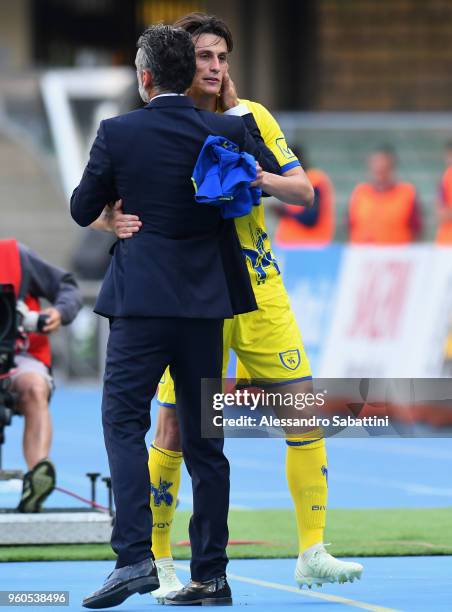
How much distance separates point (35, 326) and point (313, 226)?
10.2 m

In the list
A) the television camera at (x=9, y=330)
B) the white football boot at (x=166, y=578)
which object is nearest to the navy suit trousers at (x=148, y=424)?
the white football boot at (x=166, y=578)

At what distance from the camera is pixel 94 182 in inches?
254

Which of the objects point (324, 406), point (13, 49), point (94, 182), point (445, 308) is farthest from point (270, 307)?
point (13, 49)

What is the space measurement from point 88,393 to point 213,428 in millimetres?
13396

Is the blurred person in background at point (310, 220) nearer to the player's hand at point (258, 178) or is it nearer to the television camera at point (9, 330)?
the television camera at point (9, 330)

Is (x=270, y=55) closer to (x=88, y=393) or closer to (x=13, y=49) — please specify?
(x=13, y=49)

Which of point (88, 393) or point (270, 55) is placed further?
point (270, 55)

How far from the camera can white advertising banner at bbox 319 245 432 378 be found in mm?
15156

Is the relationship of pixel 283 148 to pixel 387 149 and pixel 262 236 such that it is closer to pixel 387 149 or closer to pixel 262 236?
pixel 262 236

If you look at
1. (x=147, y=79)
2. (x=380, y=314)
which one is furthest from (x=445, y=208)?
(x=147, y=79)

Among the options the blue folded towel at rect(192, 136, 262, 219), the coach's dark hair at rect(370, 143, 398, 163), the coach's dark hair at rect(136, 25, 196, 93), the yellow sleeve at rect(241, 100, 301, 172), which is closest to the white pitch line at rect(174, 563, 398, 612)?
the blue folded towel at rect(192, 136, 262, 219)

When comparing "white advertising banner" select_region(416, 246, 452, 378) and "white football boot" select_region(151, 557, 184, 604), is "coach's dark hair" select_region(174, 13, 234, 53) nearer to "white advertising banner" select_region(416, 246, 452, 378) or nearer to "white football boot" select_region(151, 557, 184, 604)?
"white football boot" select_region(151, 557, 184, 604)

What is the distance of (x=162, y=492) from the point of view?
7.04 meters

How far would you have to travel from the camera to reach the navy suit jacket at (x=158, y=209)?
6.40 metres
